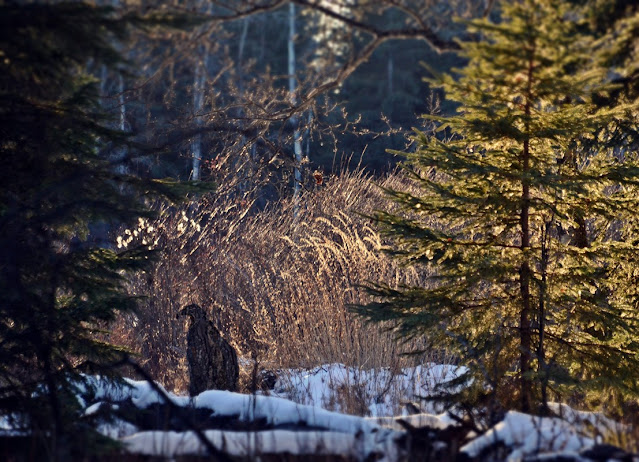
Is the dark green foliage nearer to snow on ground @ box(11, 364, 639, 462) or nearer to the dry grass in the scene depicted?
snow on ground @ box(11, 364, 639, 462)

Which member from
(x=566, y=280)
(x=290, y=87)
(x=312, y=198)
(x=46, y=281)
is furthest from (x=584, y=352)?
(x=290, y=87)

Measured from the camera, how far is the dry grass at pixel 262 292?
756 centimetres

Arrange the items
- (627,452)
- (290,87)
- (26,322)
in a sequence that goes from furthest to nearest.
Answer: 1. (290,87)
2. (26,322)
3. (627,452)

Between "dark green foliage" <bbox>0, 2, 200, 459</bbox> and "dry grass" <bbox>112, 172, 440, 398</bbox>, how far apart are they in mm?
2610

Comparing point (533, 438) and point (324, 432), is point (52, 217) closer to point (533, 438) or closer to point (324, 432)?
point (324, 432)

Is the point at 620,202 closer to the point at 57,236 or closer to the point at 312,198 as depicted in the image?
the point at 57,236

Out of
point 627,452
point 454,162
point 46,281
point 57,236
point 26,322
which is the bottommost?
point 627,452

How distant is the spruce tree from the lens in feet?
15.2

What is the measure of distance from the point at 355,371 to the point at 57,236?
3375mm

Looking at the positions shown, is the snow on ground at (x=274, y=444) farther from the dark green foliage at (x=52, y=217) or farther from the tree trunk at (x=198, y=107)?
the tree trunk at (x=198, y=107)

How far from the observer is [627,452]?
311 cm

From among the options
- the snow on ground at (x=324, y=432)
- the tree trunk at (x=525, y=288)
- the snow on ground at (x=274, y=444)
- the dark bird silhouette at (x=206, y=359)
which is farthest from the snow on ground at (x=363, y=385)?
the snow on ground at (x=274, y=444)

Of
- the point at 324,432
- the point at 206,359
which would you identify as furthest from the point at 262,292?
the point at 324,432

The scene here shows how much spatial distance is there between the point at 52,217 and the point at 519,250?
10.9 ft
